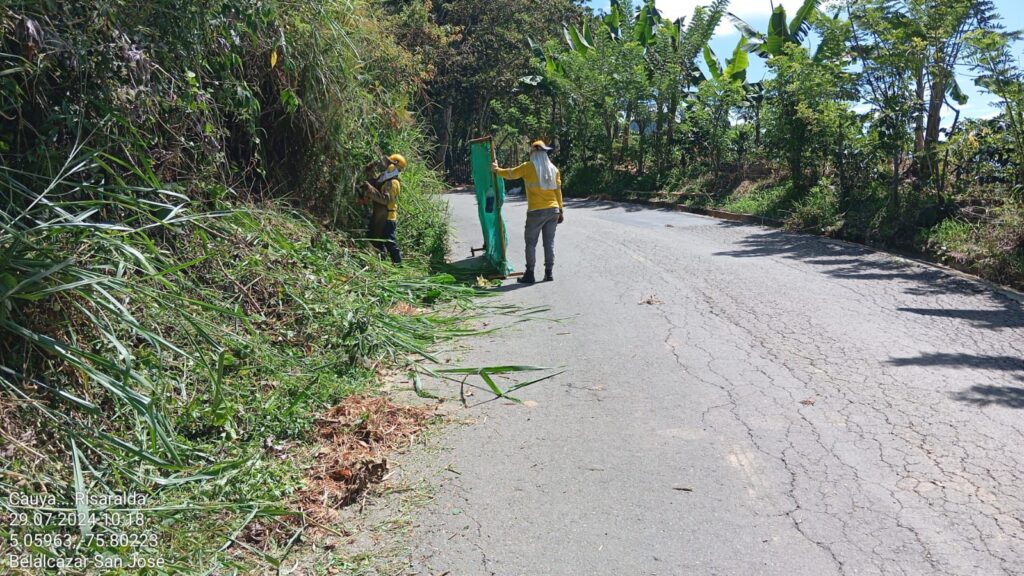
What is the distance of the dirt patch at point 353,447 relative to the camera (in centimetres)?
428

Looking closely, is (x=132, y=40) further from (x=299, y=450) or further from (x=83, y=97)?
(x=299, y=450)

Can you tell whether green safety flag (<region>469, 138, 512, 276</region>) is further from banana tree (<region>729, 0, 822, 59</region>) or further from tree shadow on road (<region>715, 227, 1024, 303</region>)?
banana tree (<region>729, 0, 822, 59</region>)

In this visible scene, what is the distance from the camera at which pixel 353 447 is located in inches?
195

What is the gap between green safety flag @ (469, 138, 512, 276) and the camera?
36.0 ft

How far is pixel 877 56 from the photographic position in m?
14.1

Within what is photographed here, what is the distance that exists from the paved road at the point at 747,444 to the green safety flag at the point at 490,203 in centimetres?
174

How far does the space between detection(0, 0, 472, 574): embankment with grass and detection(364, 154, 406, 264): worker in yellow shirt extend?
924 millimetres

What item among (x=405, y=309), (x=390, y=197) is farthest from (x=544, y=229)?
(x=405, y=309)

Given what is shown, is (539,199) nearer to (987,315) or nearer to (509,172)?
(509,172)

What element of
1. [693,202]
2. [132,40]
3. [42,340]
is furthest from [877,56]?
[42,340]

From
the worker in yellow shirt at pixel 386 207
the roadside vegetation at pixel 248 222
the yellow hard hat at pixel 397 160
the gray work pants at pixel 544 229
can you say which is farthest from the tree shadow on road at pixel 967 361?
the yellow hard hat at pixel 397 160

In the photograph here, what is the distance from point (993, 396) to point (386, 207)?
689cm

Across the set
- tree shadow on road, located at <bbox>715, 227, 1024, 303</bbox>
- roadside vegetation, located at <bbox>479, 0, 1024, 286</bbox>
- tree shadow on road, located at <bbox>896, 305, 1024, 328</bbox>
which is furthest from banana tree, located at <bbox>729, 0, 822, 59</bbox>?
tree shadow on road, located at <bbox>896, 305, 1024, 328</bbox>

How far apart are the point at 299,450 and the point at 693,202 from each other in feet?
64.6
